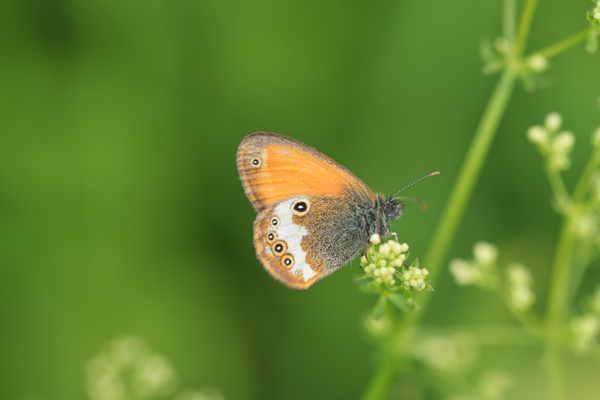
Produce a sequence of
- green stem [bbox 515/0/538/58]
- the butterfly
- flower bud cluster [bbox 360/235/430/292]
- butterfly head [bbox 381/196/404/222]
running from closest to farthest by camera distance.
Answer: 1. flower bud cluster [bbox 360/235/430/292]
2. green stem [bbox 515/0/538/58]
3. the butterfly
4. butterfly head [bbox 381/196/404/222]

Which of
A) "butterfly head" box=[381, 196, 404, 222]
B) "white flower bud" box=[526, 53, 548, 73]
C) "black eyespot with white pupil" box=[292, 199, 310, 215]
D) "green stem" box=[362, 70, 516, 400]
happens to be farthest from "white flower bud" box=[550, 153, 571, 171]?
"black eyespot with white pupil" box=[292, 199, 310, 215]

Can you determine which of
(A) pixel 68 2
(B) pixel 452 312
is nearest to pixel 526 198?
(B) pixel 452 312

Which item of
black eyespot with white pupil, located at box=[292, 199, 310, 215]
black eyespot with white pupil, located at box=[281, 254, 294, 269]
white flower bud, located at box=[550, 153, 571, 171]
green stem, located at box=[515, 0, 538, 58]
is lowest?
black eyespot with white pupil, located at box=[281, 254, 294, 269]

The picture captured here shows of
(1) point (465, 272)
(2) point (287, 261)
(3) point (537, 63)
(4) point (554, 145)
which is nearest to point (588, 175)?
(4) point (554, 145)

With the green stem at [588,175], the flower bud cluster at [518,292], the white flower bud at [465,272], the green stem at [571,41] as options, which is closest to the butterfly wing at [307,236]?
the white flower bud at [465,272]

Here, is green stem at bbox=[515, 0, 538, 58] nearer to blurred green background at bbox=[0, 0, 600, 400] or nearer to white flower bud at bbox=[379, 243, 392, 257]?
white flower bud at bbox=[379, 243, 392, 257]

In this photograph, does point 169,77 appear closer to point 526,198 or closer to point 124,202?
point 124,202
